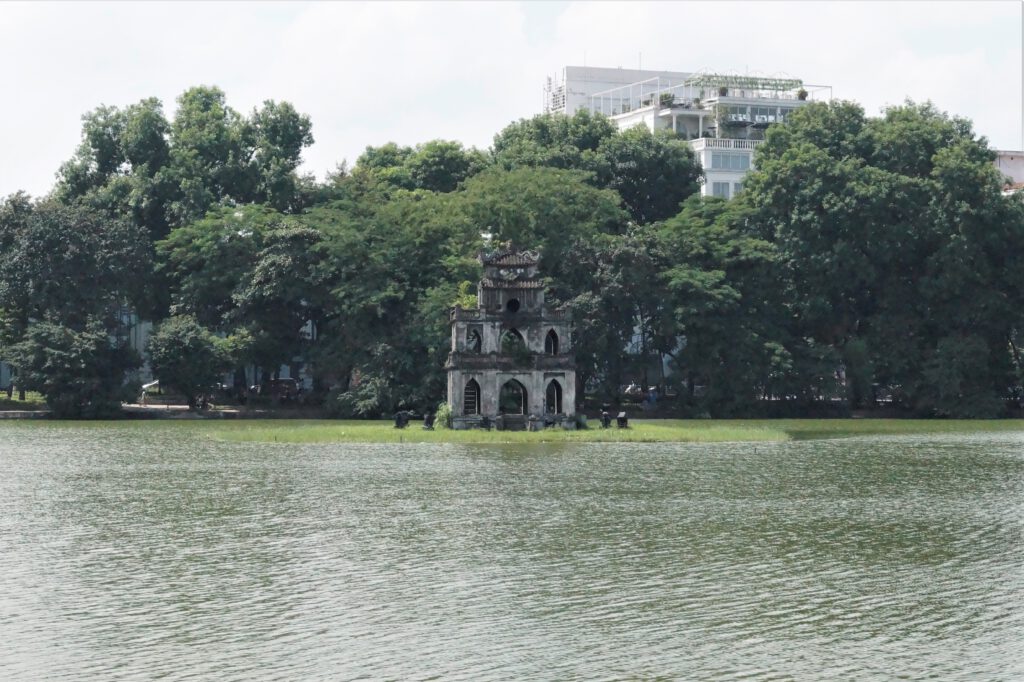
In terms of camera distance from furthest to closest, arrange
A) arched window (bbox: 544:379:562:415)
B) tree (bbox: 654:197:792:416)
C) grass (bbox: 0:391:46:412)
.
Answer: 1. grass (bbox: 0:391:46:412)
2. tree (bbox: 654:197:792:416)
3. arched window (bbox: 544:379:562:415)

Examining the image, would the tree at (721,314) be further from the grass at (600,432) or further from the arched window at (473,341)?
the arched window at (473,341)

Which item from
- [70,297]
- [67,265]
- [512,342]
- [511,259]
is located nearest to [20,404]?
[70,297]

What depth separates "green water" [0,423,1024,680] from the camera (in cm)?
2484

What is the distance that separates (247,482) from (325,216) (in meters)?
44.4

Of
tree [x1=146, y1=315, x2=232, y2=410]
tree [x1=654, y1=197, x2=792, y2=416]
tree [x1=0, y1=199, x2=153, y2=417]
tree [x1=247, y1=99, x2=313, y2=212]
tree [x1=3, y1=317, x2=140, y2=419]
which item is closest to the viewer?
tree [x1=3, y1=317, x2=140, y2=419]

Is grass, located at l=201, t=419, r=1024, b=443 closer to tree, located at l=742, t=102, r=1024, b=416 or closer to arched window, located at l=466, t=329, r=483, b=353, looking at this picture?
arched window, located at l=466, t=329, r=483, b=353

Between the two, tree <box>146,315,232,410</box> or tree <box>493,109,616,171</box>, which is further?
tree <box>493,109,616,171</box>

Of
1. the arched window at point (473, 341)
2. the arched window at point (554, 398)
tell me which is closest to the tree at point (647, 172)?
the arched window at point (554, 398)

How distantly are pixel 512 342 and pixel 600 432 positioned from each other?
6.67m

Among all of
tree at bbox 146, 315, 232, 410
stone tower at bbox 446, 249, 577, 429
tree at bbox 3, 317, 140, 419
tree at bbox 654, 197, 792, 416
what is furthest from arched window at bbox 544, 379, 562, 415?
tree at bbox 3, 317, 140, 419

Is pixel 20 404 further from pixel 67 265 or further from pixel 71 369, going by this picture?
pixel 67 265

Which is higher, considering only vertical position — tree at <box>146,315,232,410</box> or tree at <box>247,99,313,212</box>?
tree at <box>247,99,313,212</box>

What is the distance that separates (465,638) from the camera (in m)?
26.1

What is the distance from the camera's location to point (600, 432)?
229 ft
